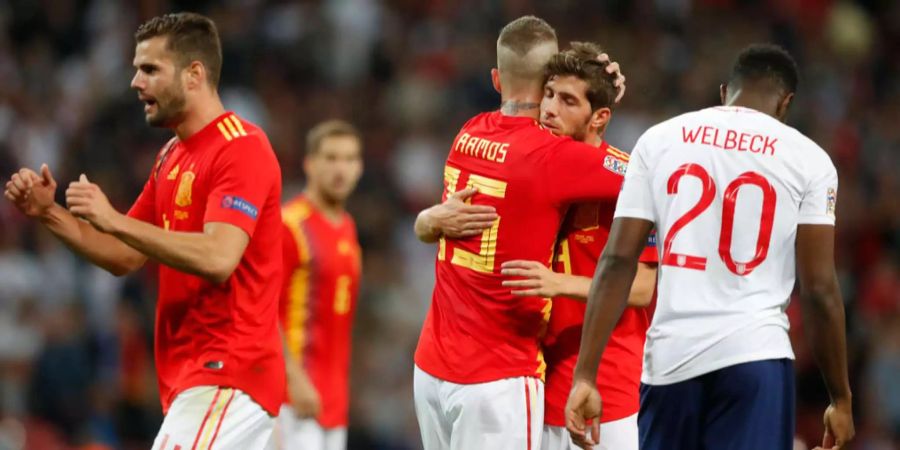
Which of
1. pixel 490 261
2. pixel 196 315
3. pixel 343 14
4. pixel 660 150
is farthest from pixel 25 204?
pixel 343 14

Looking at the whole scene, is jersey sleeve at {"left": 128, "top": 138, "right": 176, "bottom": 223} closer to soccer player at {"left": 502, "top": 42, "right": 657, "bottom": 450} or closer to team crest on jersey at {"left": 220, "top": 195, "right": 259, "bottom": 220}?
team crest on jersey at {"left": 220, "top": 195, "right": 259, "bottom": 220}

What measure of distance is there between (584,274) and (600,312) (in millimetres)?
870

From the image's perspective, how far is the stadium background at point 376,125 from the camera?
11719mm

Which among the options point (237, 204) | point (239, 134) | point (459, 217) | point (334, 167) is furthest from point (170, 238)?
point (334, 167)

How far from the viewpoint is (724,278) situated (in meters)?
4.98

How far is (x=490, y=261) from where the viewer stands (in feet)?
18.9

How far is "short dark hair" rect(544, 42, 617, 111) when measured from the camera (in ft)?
18.8

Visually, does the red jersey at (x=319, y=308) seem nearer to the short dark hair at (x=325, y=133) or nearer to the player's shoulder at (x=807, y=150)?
the short dark hair at (x=325, y=133)

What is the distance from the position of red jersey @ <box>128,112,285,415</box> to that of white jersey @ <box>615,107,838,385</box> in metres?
1.64

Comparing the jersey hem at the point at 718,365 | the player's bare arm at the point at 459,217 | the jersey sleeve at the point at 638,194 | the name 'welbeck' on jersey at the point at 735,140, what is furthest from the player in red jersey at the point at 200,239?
the name 'welbeck' on jersey at the point at 735,140

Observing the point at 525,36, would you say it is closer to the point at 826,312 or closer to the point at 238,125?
the point at 238,125

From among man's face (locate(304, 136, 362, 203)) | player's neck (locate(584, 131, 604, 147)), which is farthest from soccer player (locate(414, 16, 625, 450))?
man's face (locate(304, 136, 362, 203))

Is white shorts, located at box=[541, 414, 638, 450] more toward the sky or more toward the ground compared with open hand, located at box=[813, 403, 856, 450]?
more toward the ground

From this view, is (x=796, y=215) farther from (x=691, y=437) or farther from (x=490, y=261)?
(x=490, y=261)
